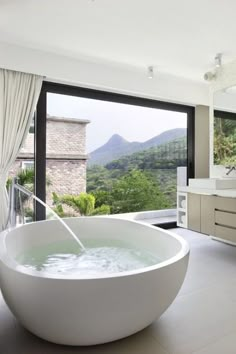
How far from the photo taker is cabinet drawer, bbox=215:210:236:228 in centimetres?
273

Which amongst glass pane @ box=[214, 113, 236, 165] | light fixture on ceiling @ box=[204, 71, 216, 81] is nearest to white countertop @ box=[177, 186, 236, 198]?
glass pane @ box=[214, 113, 236, 165]

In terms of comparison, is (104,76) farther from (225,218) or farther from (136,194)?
(225,218)

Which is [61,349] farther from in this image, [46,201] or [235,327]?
[46,201]

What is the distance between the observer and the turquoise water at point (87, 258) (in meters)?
2.09

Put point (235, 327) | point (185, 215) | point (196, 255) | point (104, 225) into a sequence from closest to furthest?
point (235, 327)
point (104, 225)
point (196, 255)
point (185, 215)

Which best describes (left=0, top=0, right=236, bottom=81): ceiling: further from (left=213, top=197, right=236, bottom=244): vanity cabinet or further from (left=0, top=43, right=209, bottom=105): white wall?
(left=213, top=197, right=236, bottom=244): vanity cabinet

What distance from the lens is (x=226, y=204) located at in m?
2.81

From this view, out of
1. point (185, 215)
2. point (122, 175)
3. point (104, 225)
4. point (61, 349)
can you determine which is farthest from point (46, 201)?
point (61, 349)

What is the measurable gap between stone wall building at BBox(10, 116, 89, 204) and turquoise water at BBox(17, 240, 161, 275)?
3.59 ft

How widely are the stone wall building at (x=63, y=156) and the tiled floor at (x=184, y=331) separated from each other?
1.84 metres

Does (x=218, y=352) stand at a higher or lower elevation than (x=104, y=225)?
lower

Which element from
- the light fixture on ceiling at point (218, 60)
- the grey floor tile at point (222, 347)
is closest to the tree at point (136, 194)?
the light fixture on ceiling at point (218, 60)

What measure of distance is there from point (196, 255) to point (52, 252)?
5.38 ft

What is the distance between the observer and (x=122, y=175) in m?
4.20
